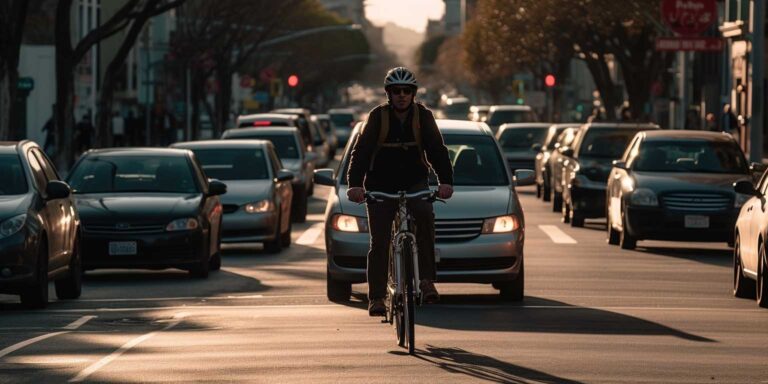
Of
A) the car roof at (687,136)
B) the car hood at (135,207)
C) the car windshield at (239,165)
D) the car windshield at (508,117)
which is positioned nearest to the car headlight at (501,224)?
the car hood at (135,207)

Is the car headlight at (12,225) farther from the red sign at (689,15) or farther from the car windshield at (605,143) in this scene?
the red sign at (689,15)

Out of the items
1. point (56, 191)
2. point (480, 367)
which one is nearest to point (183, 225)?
point (56, 191)

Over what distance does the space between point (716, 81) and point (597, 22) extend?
49.1 feet

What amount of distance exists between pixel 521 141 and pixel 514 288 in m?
32.0

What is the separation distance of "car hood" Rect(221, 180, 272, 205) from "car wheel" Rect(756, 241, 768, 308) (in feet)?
34.4

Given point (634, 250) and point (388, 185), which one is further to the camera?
point (634, 250)

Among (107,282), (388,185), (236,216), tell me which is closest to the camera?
(388,185)

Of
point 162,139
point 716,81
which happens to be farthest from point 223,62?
point 716,81

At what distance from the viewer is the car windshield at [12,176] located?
18.1 meters

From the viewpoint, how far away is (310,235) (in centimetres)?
3088

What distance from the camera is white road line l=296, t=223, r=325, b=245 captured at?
95.7 ft

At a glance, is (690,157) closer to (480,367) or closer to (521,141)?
(480,367)

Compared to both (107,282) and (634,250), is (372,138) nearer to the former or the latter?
(107,282)

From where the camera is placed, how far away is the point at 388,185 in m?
13.3
